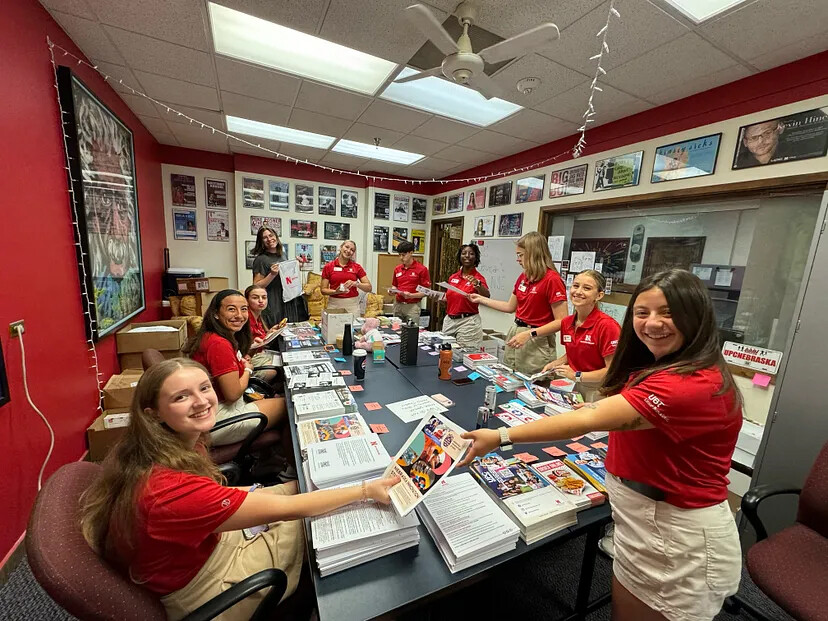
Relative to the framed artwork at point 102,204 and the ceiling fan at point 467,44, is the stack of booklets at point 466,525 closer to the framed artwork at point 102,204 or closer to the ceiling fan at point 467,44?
the ceiling fan at point 467,44

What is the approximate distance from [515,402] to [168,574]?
5.21 feet

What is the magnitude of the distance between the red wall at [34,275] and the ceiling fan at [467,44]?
2.07m

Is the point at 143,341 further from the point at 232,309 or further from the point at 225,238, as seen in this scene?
the point at 225,238

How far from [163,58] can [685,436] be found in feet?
12.3

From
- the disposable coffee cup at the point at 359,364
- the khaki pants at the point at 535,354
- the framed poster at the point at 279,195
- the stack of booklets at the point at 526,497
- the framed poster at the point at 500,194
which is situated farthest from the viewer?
the framed poster at the point at 279,195

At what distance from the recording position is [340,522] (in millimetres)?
938

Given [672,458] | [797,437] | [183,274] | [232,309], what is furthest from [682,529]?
[183,274]

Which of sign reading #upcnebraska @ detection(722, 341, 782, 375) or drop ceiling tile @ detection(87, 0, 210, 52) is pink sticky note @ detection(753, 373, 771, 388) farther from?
drop ceiling tile @ detection(87, 0, 210, 52)

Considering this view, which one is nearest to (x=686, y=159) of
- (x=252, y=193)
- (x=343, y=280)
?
(x=343, y=280)

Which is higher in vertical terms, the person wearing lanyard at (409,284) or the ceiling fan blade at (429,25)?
the ceiling fan blade at (429,25)

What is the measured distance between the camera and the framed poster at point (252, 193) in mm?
5004

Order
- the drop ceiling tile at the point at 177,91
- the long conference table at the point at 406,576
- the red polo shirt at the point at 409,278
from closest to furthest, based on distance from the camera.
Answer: the long conference table at the point at 406,576 < the drop ceiling tile at the point at 177,91 < the red polo shirt at the point at 409,278

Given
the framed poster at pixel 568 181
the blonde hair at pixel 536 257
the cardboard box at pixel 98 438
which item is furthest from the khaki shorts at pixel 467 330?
the cardboard box at pixel 98 438

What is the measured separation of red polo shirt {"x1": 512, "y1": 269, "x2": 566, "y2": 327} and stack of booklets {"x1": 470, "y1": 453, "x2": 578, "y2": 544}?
Answer: 1.64 meters
